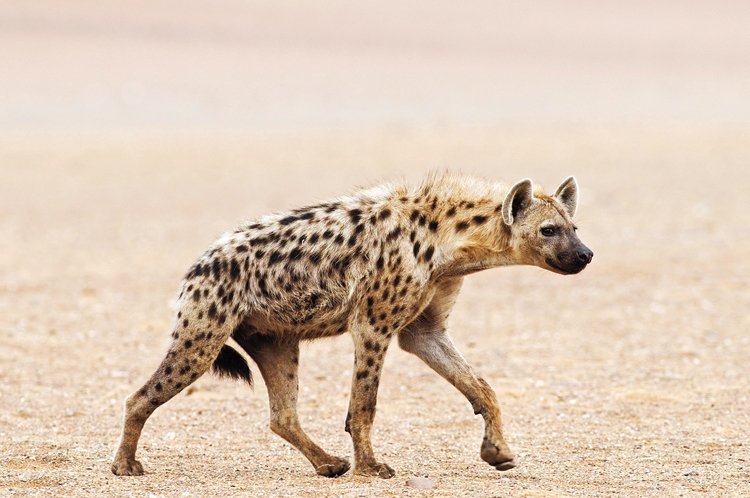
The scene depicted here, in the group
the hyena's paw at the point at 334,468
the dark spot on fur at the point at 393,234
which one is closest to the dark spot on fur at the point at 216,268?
the dark spot on fur at the point at 393,234

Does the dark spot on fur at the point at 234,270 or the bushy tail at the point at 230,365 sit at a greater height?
the dark spot on fur at the point at 234,270

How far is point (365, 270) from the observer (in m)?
6.47

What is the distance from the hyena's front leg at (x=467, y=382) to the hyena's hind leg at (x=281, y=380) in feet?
1.94

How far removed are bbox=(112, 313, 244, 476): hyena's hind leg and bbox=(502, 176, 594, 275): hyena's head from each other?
1507mm

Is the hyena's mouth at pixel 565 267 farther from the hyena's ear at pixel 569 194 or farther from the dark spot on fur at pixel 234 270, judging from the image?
the dark spot on fur at pixel 234 270

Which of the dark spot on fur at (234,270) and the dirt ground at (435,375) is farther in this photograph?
the dirt ground at (435,375)

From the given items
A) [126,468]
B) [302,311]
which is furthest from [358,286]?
[126,468]

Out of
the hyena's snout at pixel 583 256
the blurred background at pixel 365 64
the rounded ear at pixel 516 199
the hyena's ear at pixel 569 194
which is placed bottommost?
the hyena's snout at pixel 583 256

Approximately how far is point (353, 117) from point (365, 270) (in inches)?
1350

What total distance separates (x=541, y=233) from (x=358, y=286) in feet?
3.13

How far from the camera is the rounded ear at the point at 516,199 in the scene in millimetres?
6496

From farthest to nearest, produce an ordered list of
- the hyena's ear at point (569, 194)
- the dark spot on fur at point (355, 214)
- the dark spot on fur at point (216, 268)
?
the hyena's ear at point (569, 194), the dark spot on fur at point (355, 214), the dark spot on fur at point (216, 268)

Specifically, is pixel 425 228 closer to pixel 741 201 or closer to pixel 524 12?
pixel 741 201

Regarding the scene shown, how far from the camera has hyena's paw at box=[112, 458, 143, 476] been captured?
255 inches
